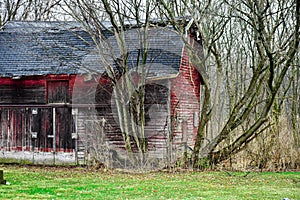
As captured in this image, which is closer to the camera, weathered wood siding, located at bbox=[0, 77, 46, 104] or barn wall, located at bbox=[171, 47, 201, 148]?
barn wall, located at bbox=[171, 47, 201, 148]

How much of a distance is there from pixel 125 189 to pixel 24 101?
9010 mm

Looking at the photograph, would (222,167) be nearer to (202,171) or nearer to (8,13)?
(202,171)

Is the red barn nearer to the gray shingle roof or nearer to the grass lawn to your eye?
the gray shingle roof

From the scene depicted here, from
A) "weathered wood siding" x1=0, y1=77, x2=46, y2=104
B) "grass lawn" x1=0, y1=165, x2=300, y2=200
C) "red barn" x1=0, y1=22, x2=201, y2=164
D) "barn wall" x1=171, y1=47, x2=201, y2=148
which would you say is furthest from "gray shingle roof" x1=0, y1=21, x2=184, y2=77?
"grass lawn" x1=0, y1=165, x2=300, y2=200

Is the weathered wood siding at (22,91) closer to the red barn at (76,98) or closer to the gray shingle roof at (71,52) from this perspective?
the red barn at (76,98)

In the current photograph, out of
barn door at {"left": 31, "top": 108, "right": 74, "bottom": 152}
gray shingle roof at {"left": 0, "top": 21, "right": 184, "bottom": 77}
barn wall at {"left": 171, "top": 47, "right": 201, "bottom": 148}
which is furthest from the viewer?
barn wall at {"left": 171, "top": 47, "right": 201, "bottom": 148}

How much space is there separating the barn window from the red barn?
0.07ft

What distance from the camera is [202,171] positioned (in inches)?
675

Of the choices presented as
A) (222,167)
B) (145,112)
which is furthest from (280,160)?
(145,112)

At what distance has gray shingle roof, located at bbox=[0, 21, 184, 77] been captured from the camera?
738 inches

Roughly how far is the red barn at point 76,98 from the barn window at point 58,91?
0.02 metres

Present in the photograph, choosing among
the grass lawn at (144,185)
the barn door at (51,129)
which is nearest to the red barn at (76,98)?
the barn door at (51,129)

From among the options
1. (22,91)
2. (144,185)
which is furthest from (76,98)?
(144,185)

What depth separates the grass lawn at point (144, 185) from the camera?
1188cm
